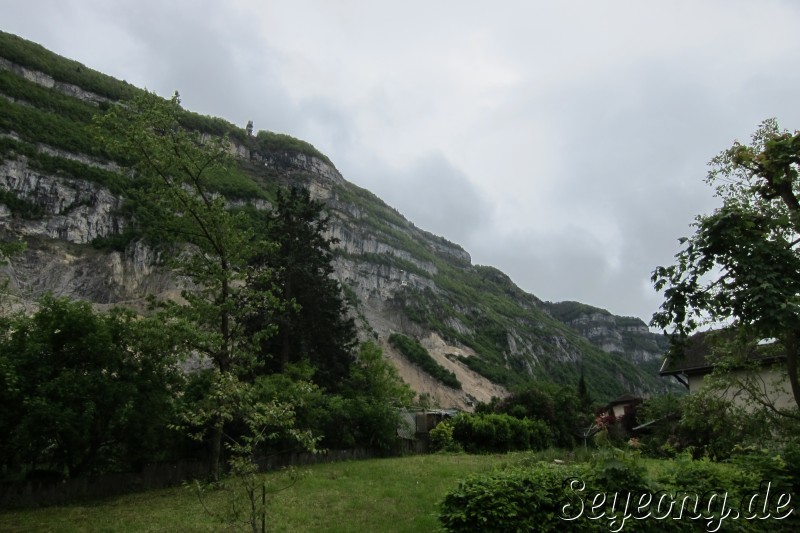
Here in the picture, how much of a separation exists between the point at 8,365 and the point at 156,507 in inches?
192

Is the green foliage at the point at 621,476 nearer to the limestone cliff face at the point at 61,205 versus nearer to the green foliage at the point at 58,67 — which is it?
the limestone cliff face at the point at 61,205

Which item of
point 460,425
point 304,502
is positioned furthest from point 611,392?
point 304,502

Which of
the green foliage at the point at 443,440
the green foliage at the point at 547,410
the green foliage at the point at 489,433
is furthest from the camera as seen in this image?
the green foliage at the point at 547,410

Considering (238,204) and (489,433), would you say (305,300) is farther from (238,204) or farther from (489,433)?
(238,204)

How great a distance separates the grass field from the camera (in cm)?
1002

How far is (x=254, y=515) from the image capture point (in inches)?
250

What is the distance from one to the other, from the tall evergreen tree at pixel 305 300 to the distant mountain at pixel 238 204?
7.35 meters

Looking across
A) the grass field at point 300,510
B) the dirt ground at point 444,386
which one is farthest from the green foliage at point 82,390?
the dirt ground at point 444,386

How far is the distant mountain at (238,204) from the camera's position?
81188 mm

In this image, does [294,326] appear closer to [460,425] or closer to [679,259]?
[460,425]

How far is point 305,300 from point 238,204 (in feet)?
288

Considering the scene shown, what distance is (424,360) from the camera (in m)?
111

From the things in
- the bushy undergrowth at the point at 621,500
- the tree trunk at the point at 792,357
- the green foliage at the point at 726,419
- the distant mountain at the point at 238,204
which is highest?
the distant mountain at the point at 238,204

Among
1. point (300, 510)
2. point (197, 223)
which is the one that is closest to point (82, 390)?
point (300, 510)
